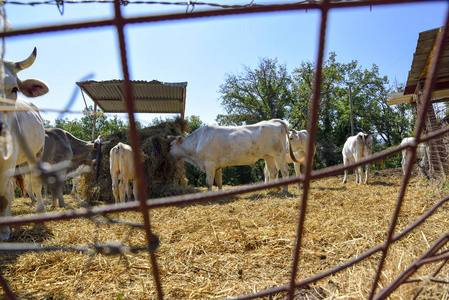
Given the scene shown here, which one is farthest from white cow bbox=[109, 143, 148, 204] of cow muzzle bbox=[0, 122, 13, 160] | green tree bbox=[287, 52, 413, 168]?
green tree bbox=[287, 52, 413, 168]

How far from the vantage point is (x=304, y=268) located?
2379 mm

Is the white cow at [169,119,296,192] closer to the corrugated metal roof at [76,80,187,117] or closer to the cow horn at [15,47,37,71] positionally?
the corrugated metal roof at [76,80,187,117]

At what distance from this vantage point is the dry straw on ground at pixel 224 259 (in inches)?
77.1

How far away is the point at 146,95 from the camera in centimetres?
1020

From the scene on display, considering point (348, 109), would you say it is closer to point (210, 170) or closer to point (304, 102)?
point (304, 102)

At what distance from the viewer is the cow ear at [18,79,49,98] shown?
333 centimetres

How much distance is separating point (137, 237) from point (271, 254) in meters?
1.56

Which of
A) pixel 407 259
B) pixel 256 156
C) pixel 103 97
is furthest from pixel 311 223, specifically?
pixel 103 97

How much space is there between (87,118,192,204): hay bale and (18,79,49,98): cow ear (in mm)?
5788

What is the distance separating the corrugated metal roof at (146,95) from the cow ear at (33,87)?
15.9ft

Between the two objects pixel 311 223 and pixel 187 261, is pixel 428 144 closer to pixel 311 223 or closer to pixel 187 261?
pixel 311 223

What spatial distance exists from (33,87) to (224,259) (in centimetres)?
281

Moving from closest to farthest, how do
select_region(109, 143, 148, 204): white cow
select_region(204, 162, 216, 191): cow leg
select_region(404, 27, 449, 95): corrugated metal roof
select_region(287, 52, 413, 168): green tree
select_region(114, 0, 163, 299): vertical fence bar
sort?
select_region(114, 0, 163, 299): vertical fence bar, select_region(404, 27, 449, 95): corrugated metal roof, select_region(109, 143, 148, 204): white cow, select_region(204, 162, 216, 191): cow leg, select_region(287, 52, 413, 168): green tree

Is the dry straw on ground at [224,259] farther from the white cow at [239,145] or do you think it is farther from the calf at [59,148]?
the white cow at [239,145]
